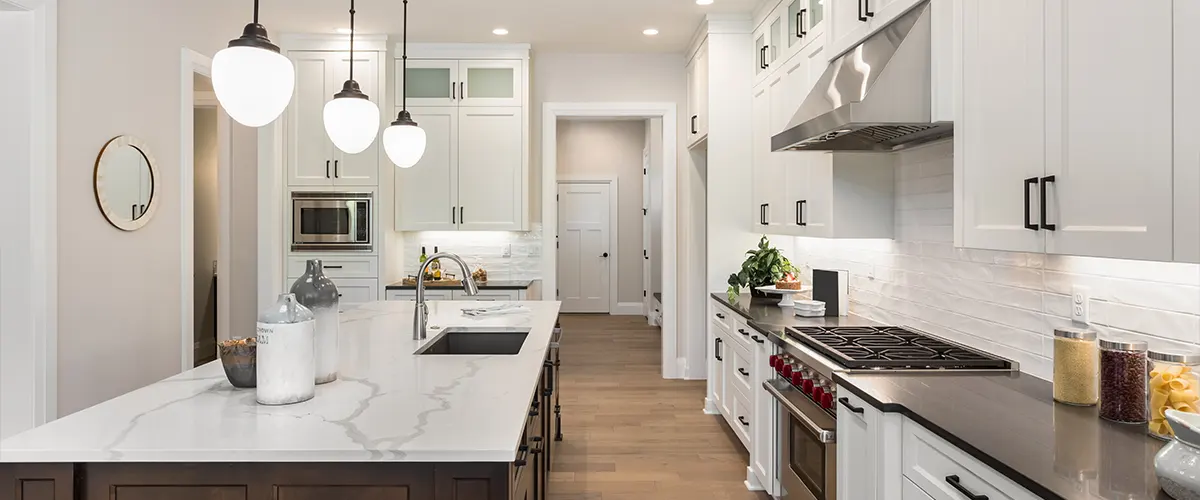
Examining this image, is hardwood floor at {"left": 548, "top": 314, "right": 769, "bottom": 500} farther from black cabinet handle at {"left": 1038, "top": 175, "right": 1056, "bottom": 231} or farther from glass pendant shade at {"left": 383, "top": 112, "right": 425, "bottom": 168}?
black cabinet handle at {"left": 1038, "top": 175, "right": 1056, "bottom": 231}

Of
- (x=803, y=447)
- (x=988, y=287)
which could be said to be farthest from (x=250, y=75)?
(x=988, y=287)

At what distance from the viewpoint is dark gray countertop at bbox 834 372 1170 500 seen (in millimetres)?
1229

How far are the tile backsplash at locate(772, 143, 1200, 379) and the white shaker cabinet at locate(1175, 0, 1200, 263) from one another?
0.44 meters

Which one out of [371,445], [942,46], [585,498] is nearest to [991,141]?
[942,46]

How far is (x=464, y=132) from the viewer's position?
5.40 metres

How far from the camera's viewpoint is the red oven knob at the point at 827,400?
7.45 feet

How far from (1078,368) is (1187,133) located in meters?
0.73

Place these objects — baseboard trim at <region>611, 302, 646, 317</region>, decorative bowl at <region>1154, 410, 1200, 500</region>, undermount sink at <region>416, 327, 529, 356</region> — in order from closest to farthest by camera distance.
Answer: decorative bowl at <region>1154, 410, 1200, 500</region> < undermount sink at <region>416, 327, 529, 356</region> < baseboard trim at <region>611, 302, 646, 317</region>

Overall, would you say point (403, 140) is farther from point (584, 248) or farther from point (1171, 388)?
point (584, 248)

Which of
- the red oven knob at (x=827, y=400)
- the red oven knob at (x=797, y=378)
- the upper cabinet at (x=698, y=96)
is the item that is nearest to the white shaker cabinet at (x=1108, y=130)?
the red oven knob at (x=827, y=400)

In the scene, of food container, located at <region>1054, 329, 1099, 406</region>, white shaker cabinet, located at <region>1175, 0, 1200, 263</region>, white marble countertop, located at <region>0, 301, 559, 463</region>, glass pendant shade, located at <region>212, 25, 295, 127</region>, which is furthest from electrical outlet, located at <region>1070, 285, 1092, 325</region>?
glass pendant shade, located at <region>212, 25, 295, 127</region>

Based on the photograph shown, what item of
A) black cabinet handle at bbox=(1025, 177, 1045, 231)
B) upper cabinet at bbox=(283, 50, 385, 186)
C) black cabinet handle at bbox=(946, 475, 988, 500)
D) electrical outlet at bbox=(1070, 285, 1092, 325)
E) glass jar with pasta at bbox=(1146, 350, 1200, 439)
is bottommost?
black cabinet handle at bbox=(946, 475, 988, 500)

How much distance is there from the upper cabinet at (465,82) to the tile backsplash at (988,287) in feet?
9.70

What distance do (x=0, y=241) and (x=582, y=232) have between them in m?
7.31
